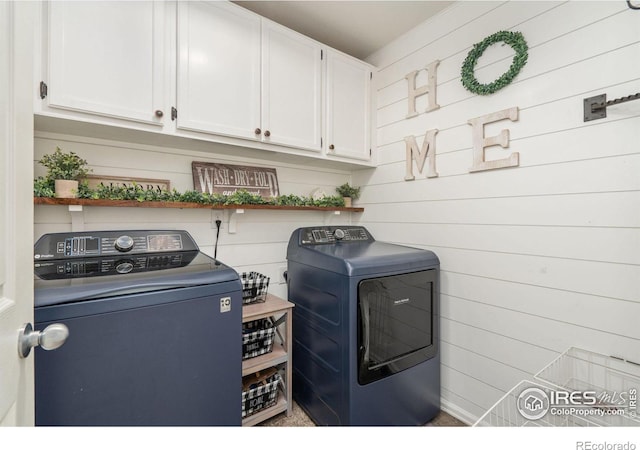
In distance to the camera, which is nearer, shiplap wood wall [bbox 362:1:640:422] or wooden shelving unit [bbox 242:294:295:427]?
shiplap wood wall [bbox 362:1:640:422]

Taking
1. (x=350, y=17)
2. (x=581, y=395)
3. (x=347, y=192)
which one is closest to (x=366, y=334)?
(x=581, y=395)

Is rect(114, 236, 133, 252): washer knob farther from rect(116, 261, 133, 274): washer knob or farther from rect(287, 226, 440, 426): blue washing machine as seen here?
rect(287, 226, 440, 426): blue washing machine

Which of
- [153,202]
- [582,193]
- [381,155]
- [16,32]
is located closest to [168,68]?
[153,202]

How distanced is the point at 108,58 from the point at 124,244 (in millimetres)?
871

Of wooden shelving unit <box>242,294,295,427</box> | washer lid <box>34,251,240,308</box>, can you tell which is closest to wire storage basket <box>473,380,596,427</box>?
wooden shelving unit <box>242,294,295,427</box>

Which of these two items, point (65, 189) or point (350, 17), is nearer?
point (65, 189)

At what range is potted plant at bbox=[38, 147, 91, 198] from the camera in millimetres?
1321

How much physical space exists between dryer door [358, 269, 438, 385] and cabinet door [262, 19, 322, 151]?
1050 mm

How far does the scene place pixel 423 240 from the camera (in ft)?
6.51

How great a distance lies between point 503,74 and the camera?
156cm

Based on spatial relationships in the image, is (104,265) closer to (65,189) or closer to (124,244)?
(124,244)

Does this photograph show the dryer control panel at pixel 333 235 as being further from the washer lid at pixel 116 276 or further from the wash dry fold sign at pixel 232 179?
the washer lid at pixel 116 276

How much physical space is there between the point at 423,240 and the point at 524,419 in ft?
3.54

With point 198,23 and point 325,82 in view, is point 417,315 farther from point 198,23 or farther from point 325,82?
point 198,23
